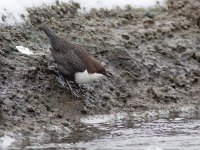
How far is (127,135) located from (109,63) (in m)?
1.92

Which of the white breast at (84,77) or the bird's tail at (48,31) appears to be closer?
the white breast at (84,77)

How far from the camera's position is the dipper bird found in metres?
9.09

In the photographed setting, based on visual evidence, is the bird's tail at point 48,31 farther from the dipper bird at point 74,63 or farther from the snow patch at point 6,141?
Result: the snow patch at point 6,141

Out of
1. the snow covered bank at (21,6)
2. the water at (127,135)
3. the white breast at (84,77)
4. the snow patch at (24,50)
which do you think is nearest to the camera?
the water at (127,135)

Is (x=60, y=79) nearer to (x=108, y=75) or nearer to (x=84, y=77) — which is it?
(x=84, y=77)

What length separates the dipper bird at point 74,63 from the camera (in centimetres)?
909

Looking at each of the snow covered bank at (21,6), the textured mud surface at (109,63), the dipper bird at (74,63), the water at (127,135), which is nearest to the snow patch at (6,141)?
the water at (127,135)

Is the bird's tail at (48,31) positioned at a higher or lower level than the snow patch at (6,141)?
higher

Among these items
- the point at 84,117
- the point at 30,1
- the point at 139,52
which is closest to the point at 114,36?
the point at 139,52

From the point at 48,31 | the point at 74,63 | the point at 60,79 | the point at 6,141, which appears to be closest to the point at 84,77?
the point at 74,63

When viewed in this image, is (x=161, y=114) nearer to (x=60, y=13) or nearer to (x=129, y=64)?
(x=129, y=64)

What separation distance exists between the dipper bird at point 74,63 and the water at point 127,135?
1.84 feet

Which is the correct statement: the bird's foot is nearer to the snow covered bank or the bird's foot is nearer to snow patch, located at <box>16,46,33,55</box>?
snow patch, located at <box>16,46,33,55</box>

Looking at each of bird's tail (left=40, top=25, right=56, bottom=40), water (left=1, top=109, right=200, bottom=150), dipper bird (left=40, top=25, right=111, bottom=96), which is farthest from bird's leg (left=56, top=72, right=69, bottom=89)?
water (left=1, top=109, right=200, bottom=150)
